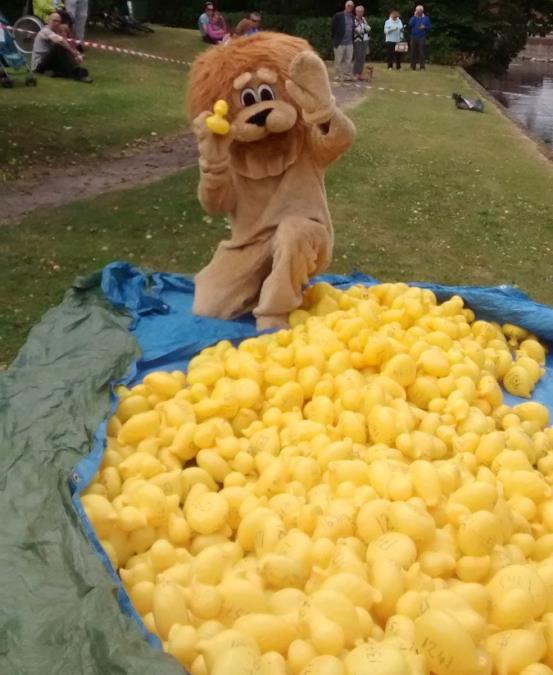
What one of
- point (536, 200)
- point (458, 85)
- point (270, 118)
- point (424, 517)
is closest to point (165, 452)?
point (424, 517)

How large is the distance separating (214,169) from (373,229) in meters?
3.19

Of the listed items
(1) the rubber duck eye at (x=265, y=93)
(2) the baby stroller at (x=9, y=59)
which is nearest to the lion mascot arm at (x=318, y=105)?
(1) the rubber duck eye at (x=265, y=93)

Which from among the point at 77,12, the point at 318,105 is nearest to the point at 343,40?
the point at 77,12

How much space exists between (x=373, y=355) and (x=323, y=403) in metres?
0.36

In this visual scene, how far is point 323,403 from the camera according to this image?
9.41ft

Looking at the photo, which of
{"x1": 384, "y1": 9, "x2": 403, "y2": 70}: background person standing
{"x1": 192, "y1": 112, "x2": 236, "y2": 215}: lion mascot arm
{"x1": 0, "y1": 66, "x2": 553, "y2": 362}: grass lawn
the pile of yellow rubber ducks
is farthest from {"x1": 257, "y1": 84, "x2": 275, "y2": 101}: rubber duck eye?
{"x1": 384, "y1": 9, "x2": 403, "y2": 70}: background person standing

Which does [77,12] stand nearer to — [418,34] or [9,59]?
[9,59]

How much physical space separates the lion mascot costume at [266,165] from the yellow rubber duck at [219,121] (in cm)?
7

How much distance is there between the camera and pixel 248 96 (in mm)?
3463

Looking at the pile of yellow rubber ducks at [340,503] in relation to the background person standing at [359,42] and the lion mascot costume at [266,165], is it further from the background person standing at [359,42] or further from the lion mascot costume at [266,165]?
the background person standing at [359,42]

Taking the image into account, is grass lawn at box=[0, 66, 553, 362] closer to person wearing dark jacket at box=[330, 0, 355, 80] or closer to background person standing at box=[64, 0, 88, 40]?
background person standing at box=[64, 0, 88, 40]

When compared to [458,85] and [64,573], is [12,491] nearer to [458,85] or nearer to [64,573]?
[64,573]

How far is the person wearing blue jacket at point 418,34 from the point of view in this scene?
60.6ft

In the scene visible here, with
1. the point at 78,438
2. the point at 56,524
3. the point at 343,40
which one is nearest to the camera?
the point at 56,524
